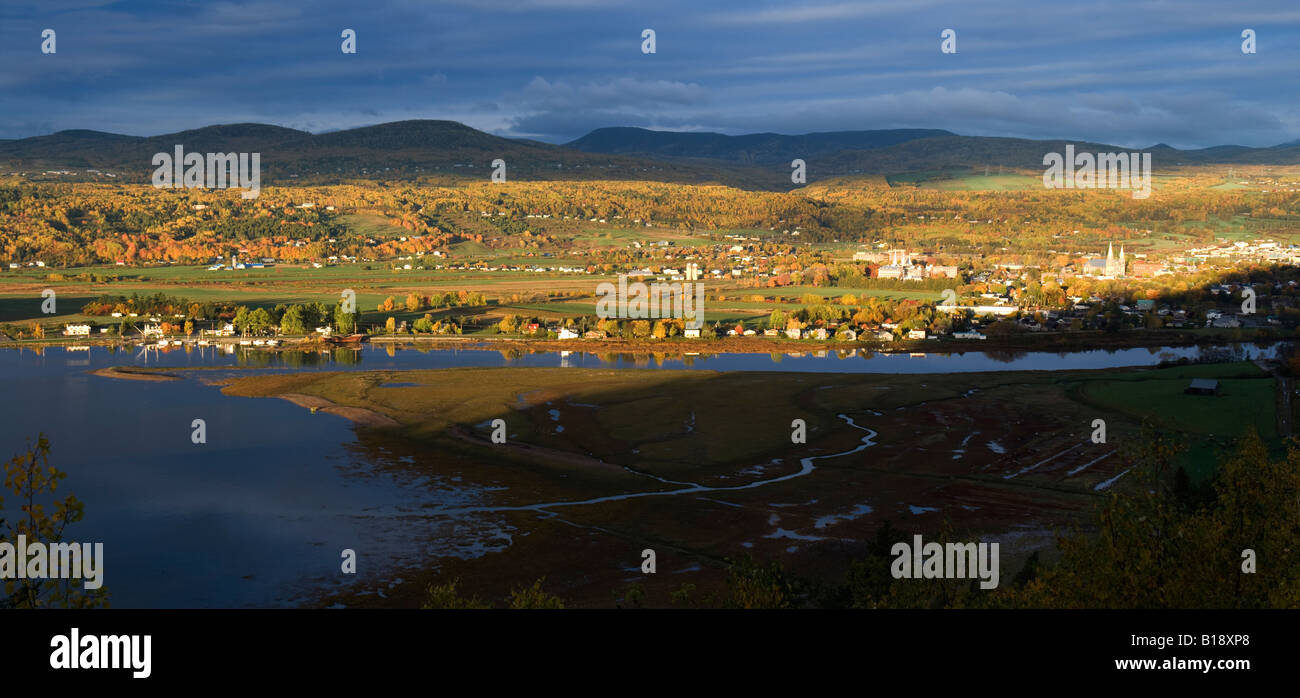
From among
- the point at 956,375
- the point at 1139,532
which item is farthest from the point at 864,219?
the point at 1139,532

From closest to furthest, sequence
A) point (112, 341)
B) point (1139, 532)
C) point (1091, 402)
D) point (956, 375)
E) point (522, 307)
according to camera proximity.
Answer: point (1139, 532) < point (1091, 402) < point (956, 375) < point (112, 341) < point (522, 307)

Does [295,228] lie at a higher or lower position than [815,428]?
higher

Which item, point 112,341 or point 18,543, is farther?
point 112,341

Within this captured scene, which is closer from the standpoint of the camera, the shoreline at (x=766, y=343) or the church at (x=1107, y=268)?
the shoreline at (x=766, y=343)

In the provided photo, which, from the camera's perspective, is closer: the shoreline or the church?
the shoreline

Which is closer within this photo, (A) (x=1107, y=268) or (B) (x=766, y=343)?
(B) (x=766, y=343)

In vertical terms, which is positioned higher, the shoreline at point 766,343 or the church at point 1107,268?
the church at point 1107,268

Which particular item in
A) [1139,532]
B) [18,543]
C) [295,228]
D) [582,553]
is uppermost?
[295,228]

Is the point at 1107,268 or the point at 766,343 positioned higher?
the point at 1107,268

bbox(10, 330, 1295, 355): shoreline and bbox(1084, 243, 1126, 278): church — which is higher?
bbox(1084, 243, 1126, 278): church

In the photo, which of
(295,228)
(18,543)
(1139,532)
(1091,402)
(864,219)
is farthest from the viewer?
(864,219)
